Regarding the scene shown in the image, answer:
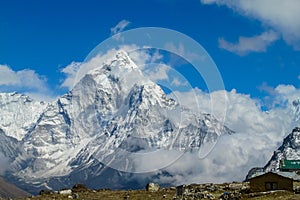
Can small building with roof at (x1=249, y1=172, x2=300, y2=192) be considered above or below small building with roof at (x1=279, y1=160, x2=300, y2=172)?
below

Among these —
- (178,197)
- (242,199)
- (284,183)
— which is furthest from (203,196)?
(284,183)

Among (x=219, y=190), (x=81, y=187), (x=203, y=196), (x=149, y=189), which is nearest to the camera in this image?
(x=203, y=196)

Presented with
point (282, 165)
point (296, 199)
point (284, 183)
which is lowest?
point (296, 199)

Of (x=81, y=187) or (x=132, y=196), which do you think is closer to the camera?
(x=132, y=196)

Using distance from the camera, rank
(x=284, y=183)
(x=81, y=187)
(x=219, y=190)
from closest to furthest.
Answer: (x=284, y=183) < (x=219, y=190) < (x=81, y=187)

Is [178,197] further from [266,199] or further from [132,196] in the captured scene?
[266,199]

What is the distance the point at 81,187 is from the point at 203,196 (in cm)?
4668

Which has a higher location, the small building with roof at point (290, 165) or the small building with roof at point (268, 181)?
the small building with roof at point (290, 165)

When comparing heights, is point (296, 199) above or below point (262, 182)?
below

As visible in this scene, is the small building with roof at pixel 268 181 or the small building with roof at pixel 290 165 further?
the small building with roof at pixel 290 165

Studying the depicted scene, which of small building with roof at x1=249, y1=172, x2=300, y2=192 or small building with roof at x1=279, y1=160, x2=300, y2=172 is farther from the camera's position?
small building with roof at x1=279, y1=160, x2=300, y2=172

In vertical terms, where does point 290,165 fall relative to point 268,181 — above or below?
above

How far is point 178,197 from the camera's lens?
87438mm

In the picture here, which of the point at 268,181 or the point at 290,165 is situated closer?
the point at 268,181
